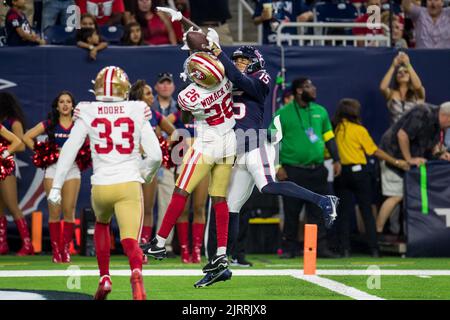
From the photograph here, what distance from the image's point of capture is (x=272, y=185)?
9.70 meters

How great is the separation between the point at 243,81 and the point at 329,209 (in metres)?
1.35

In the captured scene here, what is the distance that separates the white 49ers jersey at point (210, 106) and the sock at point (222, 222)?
2.08ft

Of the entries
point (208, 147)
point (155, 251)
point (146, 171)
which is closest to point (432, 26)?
point (208, 147)

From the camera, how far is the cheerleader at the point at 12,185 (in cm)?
1316

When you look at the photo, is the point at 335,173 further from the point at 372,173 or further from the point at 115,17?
the point at 115,17

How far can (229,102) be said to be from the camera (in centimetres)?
980

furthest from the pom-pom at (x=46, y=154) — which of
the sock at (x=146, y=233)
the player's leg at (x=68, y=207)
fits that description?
the sock at (x=146, y=233)

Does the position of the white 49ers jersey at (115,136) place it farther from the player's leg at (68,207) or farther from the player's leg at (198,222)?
the player's leg at (198,222)

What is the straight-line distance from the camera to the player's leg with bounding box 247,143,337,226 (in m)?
9.58

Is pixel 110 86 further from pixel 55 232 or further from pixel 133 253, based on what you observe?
pixel 55 232

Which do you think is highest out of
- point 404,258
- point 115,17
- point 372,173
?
point 115,17

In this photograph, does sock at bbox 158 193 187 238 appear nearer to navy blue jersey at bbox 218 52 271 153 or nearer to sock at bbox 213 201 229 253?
sock at bbox 213 201 229 253
